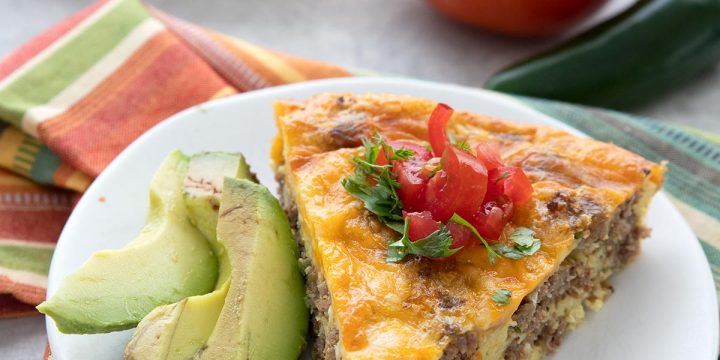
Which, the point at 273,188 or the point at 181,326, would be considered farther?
the point at 273,188

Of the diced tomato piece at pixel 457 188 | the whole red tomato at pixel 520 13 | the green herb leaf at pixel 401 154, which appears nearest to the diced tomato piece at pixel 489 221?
the diced tomato piece at pixel 457 188

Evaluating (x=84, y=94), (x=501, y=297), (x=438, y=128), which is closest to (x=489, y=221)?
(x=501, y=297)

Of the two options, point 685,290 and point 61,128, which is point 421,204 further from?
point 61,128

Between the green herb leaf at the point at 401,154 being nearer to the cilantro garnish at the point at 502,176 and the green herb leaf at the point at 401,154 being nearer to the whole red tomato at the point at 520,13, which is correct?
the cilantro garnish at the point at 502,176

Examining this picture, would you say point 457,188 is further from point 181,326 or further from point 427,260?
point 181,326

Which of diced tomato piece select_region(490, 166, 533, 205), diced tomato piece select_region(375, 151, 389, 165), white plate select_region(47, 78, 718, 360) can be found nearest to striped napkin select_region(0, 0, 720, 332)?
white plate select_region(47, 78, 718, 360)

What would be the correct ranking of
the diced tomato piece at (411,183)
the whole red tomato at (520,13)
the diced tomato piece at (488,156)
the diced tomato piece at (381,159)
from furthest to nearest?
the whole red tomato at (520,13) < the diced tomato piece at (381,159) < the diced tomato piece at (488,156) < the diced tomato piece at (411,183)

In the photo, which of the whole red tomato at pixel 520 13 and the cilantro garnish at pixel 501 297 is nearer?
the cilantro garnish at pixel 501 297
